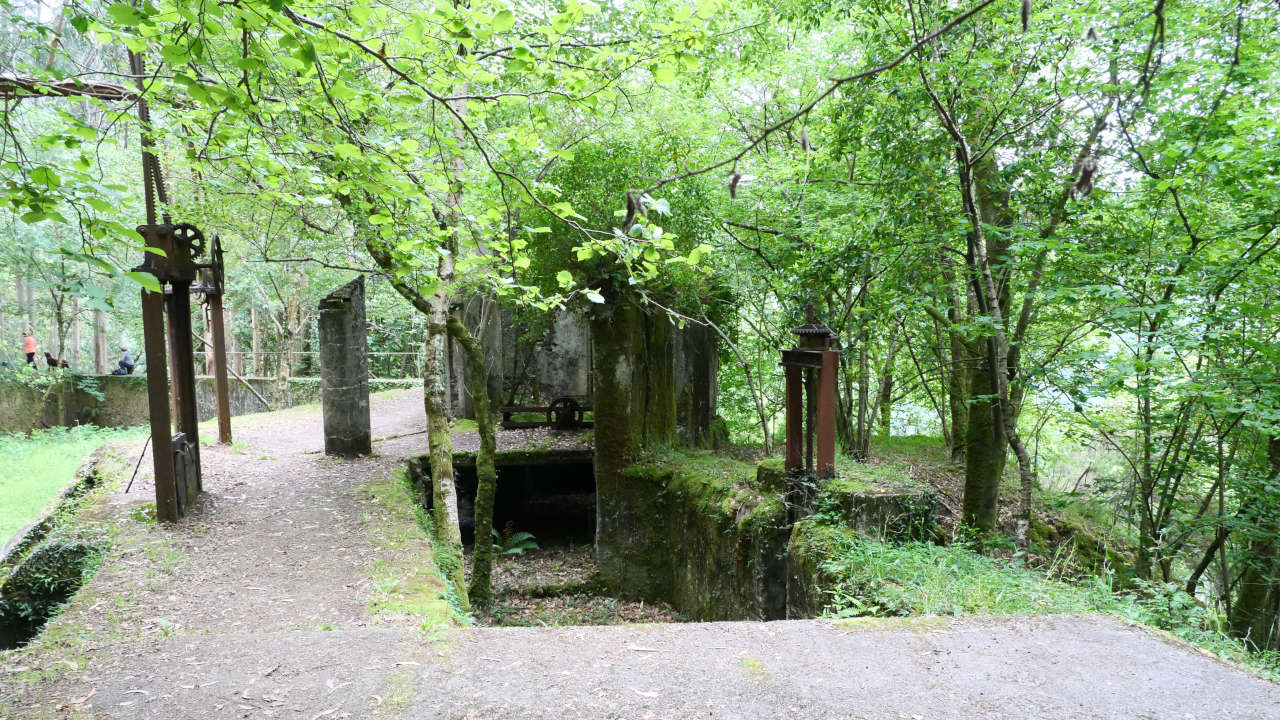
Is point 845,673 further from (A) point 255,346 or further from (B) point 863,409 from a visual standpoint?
(A) point 255,346

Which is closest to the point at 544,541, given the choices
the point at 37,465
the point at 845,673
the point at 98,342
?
the point at 845,673

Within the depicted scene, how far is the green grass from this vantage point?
32.9ft

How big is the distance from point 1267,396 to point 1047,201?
2.34 m

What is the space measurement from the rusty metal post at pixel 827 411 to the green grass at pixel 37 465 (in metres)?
8.40

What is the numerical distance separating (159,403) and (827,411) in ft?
20.0

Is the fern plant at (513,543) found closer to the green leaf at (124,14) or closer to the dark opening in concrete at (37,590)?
the dark opening in concrete at (37,590)

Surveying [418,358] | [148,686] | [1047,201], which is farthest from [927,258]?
[418,358]

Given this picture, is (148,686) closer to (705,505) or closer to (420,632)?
(420,632)

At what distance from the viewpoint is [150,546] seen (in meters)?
5.82

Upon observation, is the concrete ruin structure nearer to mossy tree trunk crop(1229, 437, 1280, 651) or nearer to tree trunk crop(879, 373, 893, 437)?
tree trunk crop(879, 373, 893, 437)

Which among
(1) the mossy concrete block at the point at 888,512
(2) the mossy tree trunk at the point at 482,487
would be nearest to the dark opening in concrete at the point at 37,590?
(2) the mossy tree trunk at the point at 482,487

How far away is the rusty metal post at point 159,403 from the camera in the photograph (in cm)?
612

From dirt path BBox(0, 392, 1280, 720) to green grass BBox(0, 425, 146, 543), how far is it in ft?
16.6

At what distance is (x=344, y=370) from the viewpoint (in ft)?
31.6
